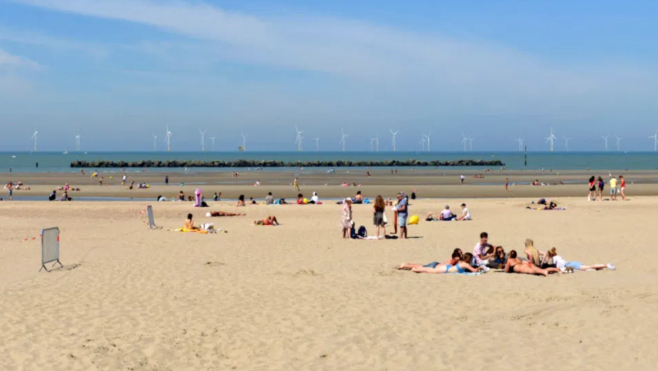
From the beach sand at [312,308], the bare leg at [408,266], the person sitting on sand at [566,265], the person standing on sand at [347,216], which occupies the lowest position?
the beach sand at [312,308]

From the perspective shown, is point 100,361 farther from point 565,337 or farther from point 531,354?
point 565,337

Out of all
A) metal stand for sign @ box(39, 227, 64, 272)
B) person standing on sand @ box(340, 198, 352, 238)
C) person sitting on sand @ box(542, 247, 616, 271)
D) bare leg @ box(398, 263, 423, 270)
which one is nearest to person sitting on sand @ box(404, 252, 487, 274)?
bare leg @ box(398, 263, 423, 270)

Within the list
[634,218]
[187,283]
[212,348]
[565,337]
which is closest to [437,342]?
[565,337]

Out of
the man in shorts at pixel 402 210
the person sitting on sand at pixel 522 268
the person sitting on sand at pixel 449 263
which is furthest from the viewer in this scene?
the man in shorts at pixel 402 210

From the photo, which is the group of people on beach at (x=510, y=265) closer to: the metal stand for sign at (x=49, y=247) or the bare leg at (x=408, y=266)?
the bare leg at (x=408, y=266)

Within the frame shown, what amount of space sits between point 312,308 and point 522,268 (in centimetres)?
544

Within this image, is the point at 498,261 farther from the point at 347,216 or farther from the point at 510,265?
the point at 347,216

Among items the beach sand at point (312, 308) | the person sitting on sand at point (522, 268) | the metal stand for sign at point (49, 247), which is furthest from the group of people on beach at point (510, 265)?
the metal stand for sign at point (49, 247)

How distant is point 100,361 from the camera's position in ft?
27.5

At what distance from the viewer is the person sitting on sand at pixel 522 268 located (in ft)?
46.6

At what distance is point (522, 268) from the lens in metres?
14.4

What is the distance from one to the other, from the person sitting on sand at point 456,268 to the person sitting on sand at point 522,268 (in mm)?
531

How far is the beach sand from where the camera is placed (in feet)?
28.2

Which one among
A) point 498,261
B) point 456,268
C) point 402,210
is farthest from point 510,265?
point 402,210
